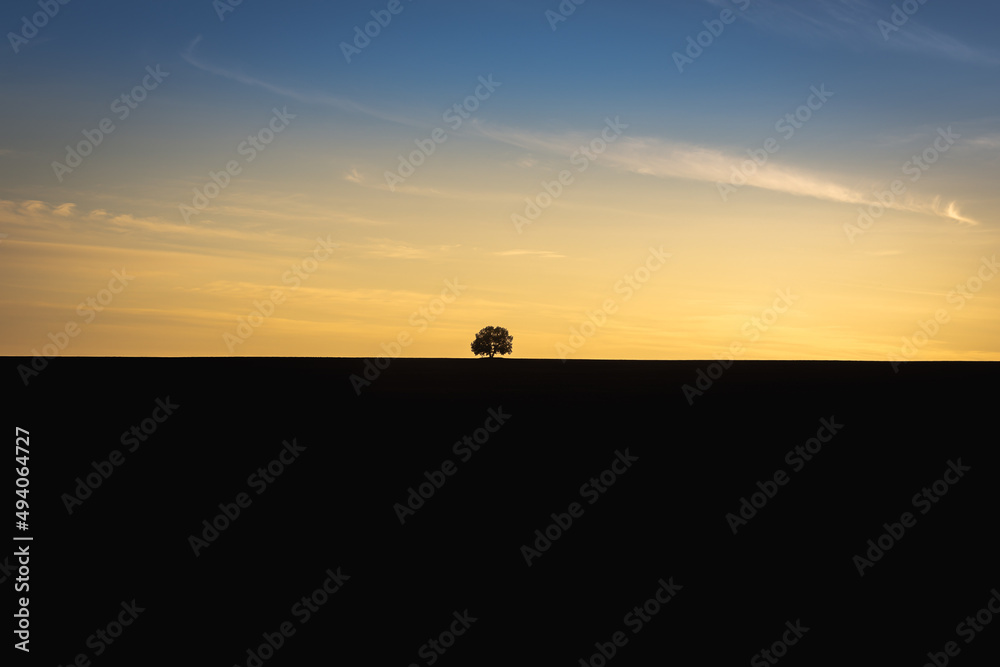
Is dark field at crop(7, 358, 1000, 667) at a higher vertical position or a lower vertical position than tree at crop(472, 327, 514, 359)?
lower

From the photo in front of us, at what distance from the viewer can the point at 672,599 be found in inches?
464

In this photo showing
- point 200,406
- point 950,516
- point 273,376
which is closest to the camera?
point 950,516

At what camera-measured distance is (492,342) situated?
395ft

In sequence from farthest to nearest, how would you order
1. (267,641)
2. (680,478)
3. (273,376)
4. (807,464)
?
1. (273,376)
2. (807,464)
3. (680,478)
4. (267,641)

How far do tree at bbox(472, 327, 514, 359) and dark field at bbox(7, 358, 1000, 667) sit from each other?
89.8m

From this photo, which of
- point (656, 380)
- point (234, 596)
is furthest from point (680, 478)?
point (656, 380)

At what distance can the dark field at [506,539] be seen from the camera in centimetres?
1041

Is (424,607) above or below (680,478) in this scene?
below

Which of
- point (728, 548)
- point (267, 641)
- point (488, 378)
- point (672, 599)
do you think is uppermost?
point (488, 378)

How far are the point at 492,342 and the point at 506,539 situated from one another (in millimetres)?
105959

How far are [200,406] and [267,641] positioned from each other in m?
24.4

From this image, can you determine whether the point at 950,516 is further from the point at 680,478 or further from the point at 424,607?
the point at 424,607

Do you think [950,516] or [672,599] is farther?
[950,516]

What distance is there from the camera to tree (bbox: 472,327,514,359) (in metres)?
120
